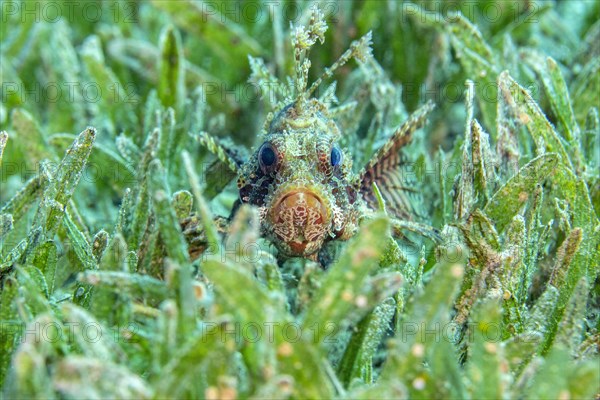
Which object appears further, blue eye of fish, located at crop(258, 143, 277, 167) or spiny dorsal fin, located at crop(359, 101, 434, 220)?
spiny dorsal fin, located at crop(359, 101, 434, 220)

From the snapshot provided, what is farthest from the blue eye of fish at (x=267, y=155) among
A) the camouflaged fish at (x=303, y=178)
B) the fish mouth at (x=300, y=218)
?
the fish mouth at (x=300, y=218)

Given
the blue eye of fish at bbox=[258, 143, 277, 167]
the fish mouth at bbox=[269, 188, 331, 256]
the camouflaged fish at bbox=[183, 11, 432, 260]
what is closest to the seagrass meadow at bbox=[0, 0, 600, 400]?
the camouflaged fish at bbox=[183, 11, 432, 260]

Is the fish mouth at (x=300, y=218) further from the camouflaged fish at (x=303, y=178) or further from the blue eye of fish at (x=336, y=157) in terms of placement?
the blue eye of fish at (x=336, y=157)

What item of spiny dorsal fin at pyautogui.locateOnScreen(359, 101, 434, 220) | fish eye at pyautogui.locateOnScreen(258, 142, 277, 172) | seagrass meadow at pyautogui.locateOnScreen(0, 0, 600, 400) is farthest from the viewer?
spiny dorsal fin at pyautogui.locateOnScreen(359, 101, 434, 220)

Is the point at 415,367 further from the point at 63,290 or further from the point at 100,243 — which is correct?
the point at 63,290

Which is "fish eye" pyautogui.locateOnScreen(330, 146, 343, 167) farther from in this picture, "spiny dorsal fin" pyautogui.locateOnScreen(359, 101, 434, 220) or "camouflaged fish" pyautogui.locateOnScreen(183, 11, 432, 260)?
"spiny dorsal fin" pyautogui.locateOnScreen(359, 101, 434, 220)

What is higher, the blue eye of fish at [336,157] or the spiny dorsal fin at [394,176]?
the spiny dorsal fin at [394,176]

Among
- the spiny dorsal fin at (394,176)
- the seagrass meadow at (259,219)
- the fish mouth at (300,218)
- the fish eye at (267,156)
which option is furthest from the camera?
the spiny dorsal fin at (394,176)
